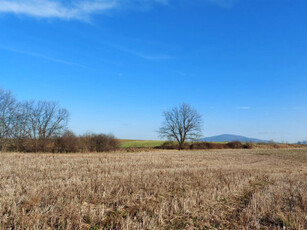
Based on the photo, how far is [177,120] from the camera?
2235 inches

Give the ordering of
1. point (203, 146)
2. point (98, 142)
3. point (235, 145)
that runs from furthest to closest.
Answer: point (235, 145) → point (203, 146) → point (98, 142)

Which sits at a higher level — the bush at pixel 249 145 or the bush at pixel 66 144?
the bush at pixel 66 144

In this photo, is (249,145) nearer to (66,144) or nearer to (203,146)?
(203,146)

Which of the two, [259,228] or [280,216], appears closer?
[259,228]

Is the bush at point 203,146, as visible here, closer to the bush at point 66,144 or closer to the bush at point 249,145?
the bush at point 249,145

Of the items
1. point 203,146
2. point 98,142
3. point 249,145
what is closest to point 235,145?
point 249,145

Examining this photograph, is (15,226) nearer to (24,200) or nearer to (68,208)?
(68,208)

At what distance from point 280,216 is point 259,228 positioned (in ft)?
2.84

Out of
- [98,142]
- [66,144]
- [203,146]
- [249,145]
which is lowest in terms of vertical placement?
[249,145]

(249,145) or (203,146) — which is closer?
(203,146)

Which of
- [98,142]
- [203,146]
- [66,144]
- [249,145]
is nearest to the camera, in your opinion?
[66,144]

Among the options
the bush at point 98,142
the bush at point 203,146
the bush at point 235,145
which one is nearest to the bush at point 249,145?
the bush at point 235,145

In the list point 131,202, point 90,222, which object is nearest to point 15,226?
point 90,222

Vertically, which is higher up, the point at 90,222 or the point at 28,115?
the point at 28,115
